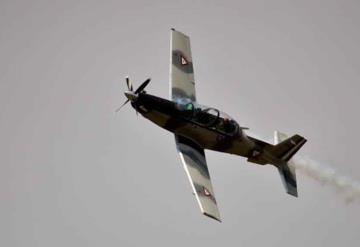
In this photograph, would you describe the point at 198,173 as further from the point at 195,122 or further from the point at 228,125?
the point at 228,125

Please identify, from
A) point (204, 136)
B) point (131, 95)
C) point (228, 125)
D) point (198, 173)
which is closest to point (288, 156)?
point (228, 125)

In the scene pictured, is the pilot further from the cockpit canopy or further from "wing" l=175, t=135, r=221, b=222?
"wing" l=175, t=135, r=221, b=222

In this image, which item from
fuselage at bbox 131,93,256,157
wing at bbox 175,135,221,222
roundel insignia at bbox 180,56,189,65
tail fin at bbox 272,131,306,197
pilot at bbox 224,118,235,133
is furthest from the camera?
roundel insignia at bbox 180,56,189,65

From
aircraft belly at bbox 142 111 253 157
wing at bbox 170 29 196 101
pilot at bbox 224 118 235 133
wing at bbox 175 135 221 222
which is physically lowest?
wing at bbox 175 135 221 222

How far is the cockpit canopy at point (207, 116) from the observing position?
55.3m

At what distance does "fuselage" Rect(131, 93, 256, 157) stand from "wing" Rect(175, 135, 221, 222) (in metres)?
0.44

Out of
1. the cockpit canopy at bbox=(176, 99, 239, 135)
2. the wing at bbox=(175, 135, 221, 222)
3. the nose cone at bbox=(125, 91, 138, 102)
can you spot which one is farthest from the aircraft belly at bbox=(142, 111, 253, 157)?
the nose cone at bbox=(125, 91, 138, 102)

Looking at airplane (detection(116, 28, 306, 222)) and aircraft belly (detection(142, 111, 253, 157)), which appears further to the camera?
aircraft belly (detection(142, 111, 253, 157))

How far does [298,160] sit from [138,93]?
485 inches

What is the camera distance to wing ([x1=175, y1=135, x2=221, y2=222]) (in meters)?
52.6

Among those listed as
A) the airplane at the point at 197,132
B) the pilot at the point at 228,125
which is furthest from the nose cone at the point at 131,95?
the pilot at the point at 228,125

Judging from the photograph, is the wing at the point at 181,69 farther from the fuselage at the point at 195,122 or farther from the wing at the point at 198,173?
the wing at the point at 198,173

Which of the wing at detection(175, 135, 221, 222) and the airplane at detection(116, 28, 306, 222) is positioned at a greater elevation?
the airplane at detection(116, 28, 306, 222)

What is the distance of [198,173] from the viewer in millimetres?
54750
